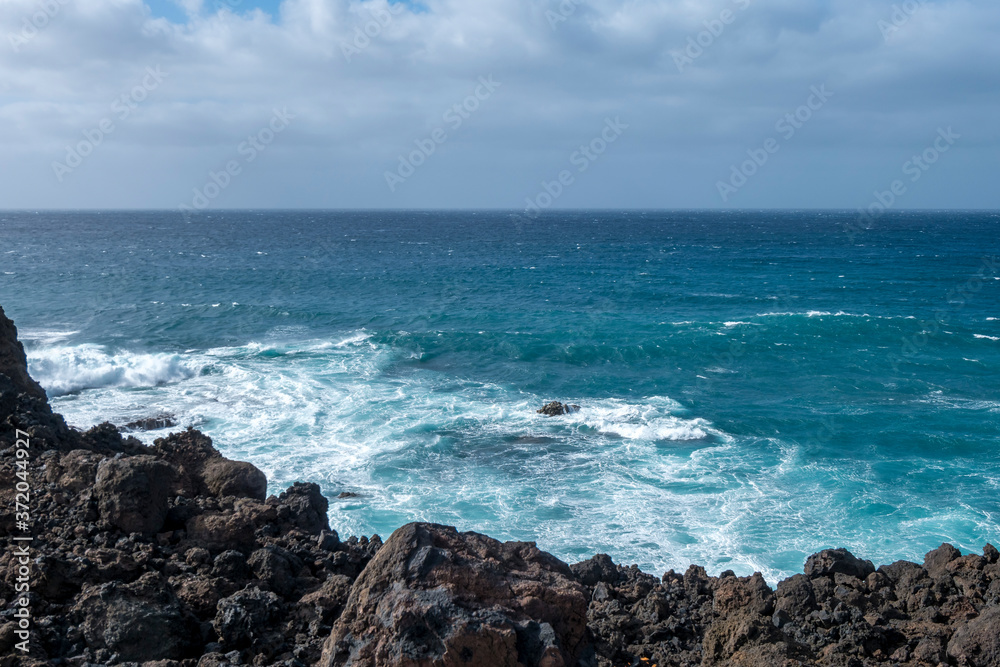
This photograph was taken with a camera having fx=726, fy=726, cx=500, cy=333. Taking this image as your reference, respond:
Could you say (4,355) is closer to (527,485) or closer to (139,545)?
(139,545)

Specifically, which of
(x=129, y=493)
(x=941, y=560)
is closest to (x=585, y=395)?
(x=941, y=560)

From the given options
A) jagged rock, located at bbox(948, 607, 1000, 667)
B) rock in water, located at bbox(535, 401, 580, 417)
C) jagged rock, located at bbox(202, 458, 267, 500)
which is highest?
jagged rock, located at bbox(202, 458, 267, 500)

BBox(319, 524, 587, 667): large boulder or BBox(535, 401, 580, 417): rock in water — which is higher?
BBox(319, 524, 587, 667): large boulder

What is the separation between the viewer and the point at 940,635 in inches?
407

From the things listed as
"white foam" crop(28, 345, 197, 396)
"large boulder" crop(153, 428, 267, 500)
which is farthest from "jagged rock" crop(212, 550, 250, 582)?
"white foam" crop(28, 345, 197, 396)

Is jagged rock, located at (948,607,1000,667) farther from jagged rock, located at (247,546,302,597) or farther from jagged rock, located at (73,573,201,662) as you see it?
jagged rock, located at (73,573,201,662)

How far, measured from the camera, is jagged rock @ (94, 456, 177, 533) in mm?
10742

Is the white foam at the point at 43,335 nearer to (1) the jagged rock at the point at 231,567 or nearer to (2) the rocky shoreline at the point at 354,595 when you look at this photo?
(2) the rocky shoreline at the point at 354,595

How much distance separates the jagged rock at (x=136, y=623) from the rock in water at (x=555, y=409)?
2071cm

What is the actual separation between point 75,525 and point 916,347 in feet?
138

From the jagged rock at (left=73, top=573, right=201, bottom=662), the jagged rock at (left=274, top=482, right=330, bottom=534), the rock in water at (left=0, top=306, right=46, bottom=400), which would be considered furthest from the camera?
the rock in water at (left=0, top=306, right=46, bottom=400)

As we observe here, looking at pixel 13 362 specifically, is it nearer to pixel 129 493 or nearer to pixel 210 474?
pixel 210 474

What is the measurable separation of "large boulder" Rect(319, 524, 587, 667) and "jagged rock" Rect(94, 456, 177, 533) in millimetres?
5208

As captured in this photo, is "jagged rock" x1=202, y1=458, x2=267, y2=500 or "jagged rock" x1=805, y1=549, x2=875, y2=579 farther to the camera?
"jagged rock" x1=202, y1=458, x2=267, y2=500
